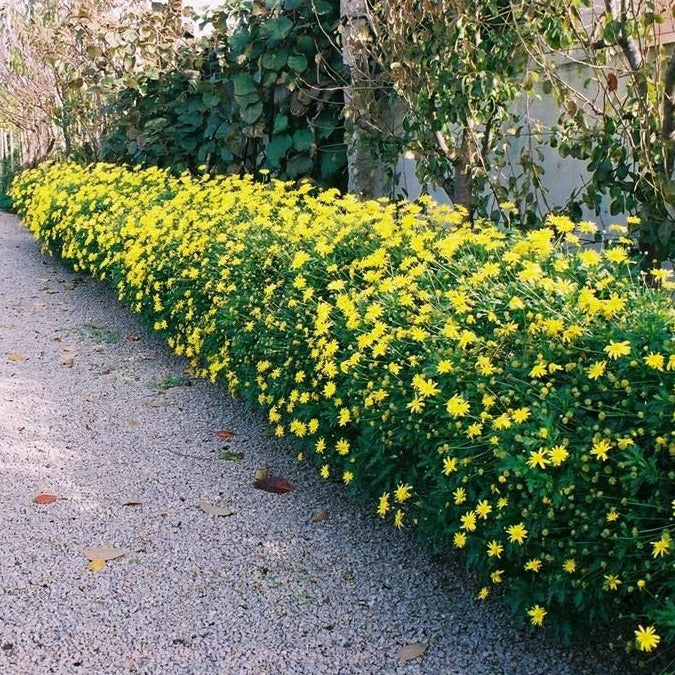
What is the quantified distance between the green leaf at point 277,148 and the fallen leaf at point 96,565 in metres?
4.57

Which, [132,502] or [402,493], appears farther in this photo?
[132,502]

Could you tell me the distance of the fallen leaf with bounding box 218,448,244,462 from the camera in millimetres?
3740

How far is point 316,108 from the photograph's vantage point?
22.3 feet

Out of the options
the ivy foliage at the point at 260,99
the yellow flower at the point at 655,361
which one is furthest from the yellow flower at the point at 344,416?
the ivy foliage at the point at 260,99

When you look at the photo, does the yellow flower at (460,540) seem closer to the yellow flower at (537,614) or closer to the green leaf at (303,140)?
the yellow flower at (537,614)

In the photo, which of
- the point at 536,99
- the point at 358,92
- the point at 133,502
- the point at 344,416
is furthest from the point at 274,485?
the point at 358,92

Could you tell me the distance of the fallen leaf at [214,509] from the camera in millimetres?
3240

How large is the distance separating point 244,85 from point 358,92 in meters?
1.71

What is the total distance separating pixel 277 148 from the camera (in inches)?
271

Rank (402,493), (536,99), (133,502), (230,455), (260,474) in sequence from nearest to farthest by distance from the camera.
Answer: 1. (402,493)
2. (133,502)
3. (260,474)
4. (230,455)
5. (536,99)

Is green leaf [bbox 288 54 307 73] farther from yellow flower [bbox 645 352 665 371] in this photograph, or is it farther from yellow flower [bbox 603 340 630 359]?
yellow flower [bbox 645 352 665 371]

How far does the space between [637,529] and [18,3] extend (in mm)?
13111

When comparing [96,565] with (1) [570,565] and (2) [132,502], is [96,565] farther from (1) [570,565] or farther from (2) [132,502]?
(1) [570,565]

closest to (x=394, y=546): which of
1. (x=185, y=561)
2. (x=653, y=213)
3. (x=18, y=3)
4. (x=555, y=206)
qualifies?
(x=185, y=561)
